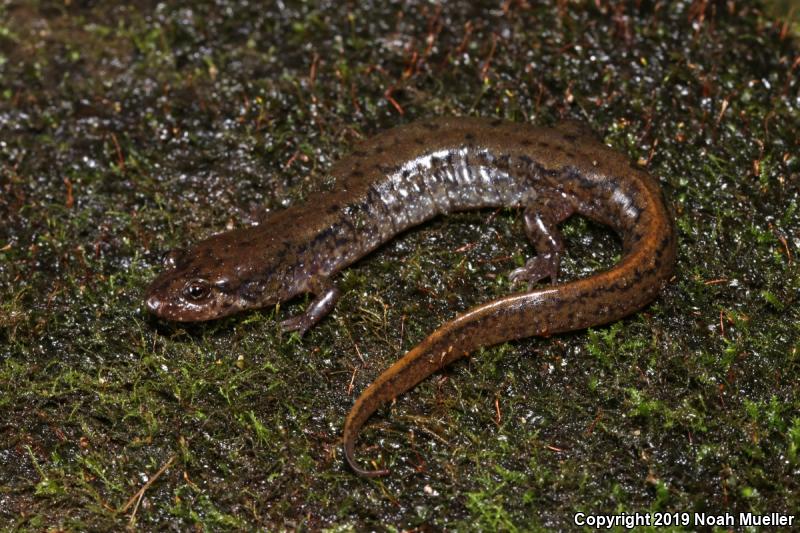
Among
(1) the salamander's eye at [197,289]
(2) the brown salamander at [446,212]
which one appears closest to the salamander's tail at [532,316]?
(2) the brown salamander at [446,212]

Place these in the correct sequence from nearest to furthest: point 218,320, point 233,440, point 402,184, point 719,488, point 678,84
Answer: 1. point 719,488
2. point 233,440
3. point 218,320
4. point 402,184
5. point 678,84

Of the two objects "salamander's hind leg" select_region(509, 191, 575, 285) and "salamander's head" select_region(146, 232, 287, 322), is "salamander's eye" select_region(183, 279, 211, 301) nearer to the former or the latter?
"salamander's head" select_region(146, 232, 287, 322)

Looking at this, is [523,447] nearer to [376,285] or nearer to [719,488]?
[719,488]

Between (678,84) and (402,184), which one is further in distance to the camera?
(678,84)

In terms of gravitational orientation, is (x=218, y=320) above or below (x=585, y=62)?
below

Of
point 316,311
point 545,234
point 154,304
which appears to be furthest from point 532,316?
point 154,304

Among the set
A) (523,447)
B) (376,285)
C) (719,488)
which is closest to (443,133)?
(376,285)

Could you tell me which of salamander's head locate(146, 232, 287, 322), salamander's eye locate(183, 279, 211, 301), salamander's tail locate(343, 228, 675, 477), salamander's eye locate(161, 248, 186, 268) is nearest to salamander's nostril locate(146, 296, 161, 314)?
salamander's head locate(146, 232, 287, 322)
